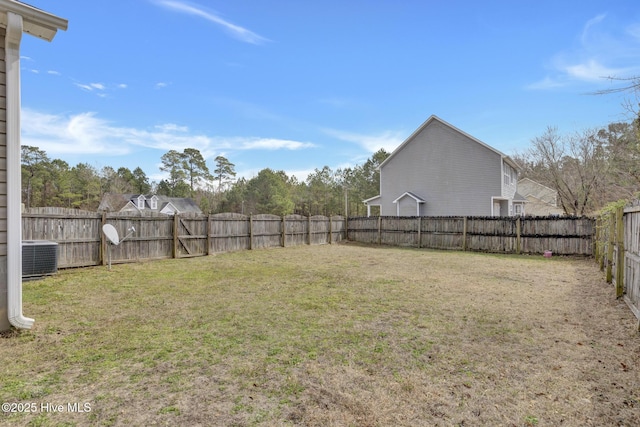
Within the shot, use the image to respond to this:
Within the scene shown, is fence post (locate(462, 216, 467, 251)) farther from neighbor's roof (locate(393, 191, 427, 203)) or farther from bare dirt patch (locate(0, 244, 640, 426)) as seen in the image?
bare dirt patch (locate(0, 244, 640, 426))

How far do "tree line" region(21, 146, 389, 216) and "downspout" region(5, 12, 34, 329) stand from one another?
35.0m

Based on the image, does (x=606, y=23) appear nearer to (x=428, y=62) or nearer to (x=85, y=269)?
(x=428, y=62)

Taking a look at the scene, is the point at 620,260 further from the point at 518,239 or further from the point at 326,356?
the point at 518,239

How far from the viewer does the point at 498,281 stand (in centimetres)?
724

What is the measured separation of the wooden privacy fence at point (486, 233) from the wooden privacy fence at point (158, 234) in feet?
13.4

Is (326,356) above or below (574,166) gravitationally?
below

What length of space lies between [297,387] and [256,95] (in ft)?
58.1

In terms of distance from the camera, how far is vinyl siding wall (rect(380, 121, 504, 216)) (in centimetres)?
1845

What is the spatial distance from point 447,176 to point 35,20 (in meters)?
19.7

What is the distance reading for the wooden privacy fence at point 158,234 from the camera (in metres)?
8.26

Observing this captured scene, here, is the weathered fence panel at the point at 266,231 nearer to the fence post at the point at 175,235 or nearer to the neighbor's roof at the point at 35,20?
the fence post at the point at 175,235

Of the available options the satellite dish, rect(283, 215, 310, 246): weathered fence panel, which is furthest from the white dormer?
the satellite dish

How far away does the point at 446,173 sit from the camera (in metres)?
19.7

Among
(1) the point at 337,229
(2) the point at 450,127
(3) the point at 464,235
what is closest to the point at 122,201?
(1) the point at 337,229
